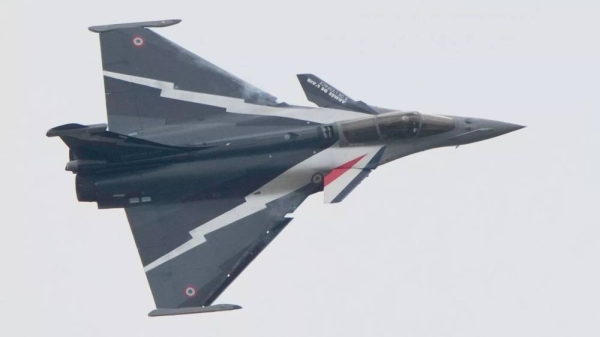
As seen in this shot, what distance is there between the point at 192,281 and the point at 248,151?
3591 mm

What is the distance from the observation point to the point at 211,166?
4388cm

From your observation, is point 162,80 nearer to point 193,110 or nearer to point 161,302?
point 193,110

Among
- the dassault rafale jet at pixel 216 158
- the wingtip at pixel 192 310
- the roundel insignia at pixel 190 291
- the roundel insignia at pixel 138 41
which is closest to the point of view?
the wingtip at pixel 192 310

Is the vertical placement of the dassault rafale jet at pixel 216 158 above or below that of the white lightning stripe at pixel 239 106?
below

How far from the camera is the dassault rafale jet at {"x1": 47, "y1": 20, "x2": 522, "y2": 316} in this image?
43.6 m

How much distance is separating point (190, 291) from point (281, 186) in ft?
11.8

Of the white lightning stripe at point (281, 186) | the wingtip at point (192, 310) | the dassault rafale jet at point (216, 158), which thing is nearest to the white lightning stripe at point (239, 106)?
the dassault rafale jet at point (216, 158)

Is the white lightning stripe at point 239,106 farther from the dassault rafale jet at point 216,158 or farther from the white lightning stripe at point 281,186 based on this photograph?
the white lightning stripe at point 281,186

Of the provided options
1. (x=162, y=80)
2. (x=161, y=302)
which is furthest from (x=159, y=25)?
(x=161, y=302)

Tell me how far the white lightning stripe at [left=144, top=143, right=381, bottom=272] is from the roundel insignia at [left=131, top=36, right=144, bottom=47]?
5.28 m

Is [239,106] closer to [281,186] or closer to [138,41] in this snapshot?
[281,186]

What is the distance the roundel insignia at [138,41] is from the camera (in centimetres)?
4594

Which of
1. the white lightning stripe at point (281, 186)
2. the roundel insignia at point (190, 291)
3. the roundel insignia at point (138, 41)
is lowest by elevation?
the roundel insignia at point (190, 291)

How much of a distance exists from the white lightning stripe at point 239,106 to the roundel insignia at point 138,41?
101cm
